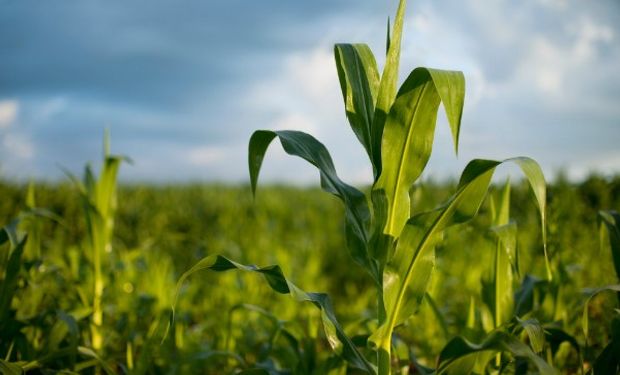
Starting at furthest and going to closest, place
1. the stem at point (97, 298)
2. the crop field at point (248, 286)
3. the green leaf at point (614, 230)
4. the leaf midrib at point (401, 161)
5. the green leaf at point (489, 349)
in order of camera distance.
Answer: the stem at point (97, 298) → the crop field at point (248, 286) → the green leaf at point (614, 230) → the leaf midrib at point (401, 161) → the green leaf at point (489, 349)

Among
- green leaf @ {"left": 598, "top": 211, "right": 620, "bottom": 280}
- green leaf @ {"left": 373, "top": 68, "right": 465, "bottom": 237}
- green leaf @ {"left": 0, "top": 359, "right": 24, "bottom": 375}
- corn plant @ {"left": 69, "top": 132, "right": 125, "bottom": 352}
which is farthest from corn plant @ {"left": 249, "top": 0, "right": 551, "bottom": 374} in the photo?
corn plant @ {"left": 69, "top": 132, "right": 125, "bottom": 352}

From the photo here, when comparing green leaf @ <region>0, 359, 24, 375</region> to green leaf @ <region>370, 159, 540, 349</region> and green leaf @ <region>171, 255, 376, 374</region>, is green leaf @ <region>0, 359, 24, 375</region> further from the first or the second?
green leaf @ <region>370, 159, 540, 349</region>

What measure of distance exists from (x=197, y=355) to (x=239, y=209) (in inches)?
194

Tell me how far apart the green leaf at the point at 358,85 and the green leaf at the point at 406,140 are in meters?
0.06

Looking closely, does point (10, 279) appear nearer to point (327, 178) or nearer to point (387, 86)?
point (327, 178)

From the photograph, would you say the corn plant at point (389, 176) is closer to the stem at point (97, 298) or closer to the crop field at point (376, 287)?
the crop field at point (376, 287)

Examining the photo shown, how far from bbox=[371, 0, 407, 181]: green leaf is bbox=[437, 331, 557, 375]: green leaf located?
0.47m

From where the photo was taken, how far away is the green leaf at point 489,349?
1.23 m

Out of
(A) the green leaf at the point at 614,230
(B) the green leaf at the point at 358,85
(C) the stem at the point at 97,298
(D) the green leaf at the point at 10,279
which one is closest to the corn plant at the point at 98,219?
(C) the stem at the point at 97,298

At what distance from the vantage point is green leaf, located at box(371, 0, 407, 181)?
1.36 m

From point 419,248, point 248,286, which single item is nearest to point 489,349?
point 419,248

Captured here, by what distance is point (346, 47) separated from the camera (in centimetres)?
141

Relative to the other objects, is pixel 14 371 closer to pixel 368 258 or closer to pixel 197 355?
pixel 197 355

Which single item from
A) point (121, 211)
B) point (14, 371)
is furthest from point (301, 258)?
point (14, 371)
